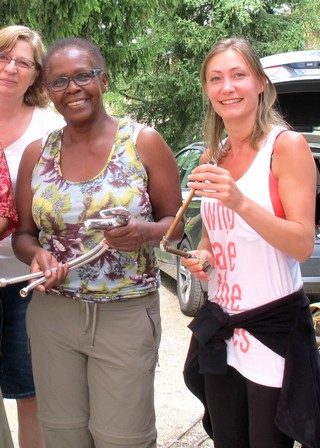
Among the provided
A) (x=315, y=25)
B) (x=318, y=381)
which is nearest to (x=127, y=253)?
(x=318, y=381)

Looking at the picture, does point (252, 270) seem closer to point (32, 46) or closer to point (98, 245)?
point (98, 245)

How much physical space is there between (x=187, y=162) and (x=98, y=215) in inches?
204

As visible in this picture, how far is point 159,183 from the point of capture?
2.39 m

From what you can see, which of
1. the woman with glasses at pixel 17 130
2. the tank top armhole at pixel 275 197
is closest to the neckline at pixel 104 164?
the woman with glasses at pixel 17 130

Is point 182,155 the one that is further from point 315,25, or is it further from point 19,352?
point 315,25

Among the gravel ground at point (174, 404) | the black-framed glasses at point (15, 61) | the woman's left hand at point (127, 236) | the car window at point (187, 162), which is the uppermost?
the black-framed glasses at point (15, 61)

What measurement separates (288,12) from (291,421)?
1427 cm

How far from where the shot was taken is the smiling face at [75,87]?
2322mm

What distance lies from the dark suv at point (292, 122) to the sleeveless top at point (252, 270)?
1.62 ft

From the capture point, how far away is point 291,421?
208 cm

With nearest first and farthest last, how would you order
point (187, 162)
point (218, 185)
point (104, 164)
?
1. point (218, 185)
2. point (104, 164)
3. point (187, 162)

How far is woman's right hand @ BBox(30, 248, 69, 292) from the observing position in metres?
2.23

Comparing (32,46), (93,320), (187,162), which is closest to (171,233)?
(93,320)

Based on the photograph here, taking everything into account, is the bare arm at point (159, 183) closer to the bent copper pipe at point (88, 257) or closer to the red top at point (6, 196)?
the bent copper pipe at point (88, 257)
